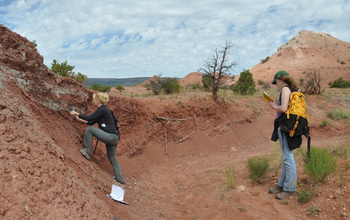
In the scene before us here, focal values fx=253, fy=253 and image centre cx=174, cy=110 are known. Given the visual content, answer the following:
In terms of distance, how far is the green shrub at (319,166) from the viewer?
4164 millimetres

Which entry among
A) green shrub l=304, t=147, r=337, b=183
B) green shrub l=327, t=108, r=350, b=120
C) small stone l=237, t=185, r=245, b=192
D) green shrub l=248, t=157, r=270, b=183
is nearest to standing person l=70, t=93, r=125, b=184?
small stone l=237, t=185, r=245, b=192

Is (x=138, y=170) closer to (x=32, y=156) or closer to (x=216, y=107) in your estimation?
(x=32, y=156)

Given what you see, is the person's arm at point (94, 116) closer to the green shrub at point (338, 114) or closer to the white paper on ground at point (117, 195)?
the white paper on ground at point (117, 195)

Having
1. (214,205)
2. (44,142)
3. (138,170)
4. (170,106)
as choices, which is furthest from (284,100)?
(170,106)

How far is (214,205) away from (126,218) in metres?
1.63

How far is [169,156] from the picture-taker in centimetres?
807

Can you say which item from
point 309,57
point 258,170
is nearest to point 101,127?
point 258,170

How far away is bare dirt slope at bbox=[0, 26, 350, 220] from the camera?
8.39 feet

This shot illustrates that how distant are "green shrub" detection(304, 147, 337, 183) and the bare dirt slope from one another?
0.21m

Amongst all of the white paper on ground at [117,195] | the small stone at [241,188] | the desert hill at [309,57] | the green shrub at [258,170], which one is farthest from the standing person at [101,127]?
the desert hill at [309,57]

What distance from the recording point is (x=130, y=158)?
6.89 metres

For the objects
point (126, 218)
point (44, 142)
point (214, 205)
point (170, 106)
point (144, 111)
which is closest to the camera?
point (44, 142)

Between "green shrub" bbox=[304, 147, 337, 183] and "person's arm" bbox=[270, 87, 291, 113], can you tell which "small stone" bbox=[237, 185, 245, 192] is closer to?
"green shrub" bbox=[304, 147, 337, 183]

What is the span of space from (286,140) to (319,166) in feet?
2.68
